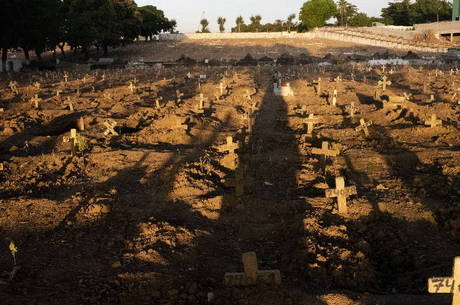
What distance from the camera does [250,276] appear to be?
272 inches

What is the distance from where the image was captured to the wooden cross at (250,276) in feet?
22.5

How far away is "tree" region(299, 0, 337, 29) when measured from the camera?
110 m

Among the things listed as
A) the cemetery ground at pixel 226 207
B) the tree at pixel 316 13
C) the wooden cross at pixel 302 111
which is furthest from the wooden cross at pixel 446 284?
the tree at pixel 316 13

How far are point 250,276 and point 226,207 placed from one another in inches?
139

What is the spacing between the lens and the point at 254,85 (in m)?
31.6

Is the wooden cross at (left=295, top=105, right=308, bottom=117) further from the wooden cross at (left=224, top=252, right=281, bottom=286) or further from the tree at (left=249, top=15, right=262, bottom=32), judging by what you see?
the tree at (left=249, top=15, right=262, bottom=32)

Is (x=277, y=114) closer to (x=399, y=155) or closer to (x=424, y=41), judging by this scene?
(x=399, y=155)

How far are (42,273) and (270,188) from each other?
6.29 meters

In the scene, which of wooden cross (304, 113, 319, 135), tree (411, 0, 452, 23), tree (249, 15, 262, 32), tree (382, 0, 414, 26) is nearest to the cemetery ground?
wooden cross (304, 113, 319, 135)

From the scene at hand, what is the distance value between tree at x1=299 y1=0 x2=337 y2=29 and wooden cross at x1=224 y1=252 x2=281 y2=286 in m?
110

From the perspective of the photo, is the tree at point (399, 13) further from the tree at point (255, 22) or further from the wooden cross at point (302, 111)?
the wooden cross at point (302, 111)

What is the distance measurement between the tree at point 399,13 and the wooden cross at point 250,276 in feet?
339

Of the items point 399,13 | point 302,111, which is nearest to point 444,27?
point 399,13

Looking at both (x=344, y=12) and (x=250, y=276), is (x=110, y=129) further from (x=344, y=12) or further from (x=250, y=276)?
(x=344, y=12)
